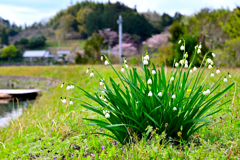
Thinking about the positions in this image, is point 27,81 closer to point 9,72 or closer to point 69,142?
point 9,72

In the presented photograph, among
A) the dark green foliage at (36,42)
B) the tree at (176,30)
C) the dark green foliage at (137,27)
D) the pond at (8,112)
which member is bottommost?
the pond at (8,112)

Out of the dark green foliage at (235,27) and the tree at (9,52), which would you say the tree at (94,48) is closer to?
the dark green foliage at (235,27)

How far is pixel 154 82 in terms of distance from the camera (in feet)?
7.39

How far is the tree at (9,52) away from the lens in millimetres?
38850

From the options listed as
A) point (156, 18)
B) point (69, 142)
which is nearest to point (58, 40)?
point (156, 18)

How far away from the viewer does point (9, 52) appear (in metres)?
39.8

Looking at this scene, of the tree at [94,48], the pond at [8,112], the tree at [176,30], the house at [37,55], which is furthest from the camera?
the house at [37,55]

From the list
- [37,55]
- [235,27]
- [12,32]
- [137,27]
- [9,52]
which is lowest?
[37,55]

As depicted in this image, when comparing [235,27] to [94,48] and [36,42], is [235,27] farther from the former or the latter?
[36,42]

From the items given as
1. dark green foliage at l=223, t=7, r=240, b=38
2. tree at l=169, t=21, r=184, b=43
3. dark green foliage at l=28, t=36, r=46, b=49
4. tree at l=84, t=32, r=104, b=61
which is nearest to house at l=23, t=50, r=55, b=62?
dark green foliage at l=28, t=36, r=46, b=49

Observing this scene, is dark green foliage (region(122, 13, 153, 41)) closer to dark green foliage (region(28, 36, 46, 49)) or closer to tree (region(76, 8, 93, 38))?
tree (region(76, 8, 93, 38))

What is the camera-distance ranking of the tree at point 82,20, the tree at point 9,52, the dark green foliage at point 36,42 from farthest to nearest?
the dark green foliage at point 36,42 < the tree at point 82,20 < the tree at point 9,52

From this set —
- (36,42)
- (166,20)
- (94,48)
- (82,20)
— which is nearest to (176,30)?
(94,48)

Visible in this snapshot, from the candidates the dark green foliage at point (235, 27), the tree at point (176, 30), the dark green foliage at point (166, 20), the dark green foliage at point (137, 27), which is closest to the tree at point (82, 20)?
the dark green foliage at point (137, 27)
